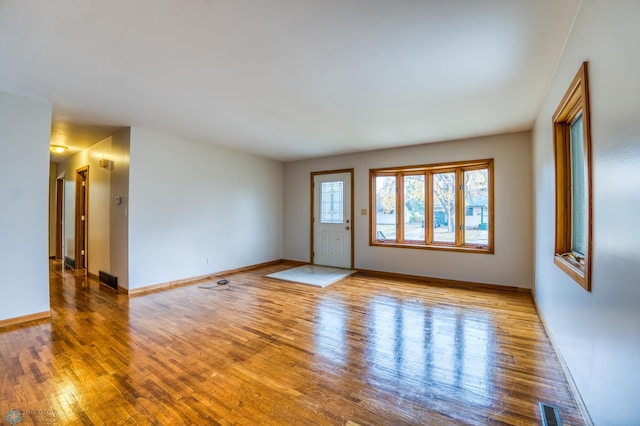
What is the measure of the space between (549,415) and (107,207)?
5897mm

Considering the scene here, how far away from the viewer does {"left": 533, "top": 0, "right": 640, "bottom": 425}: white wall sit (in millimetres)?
1141

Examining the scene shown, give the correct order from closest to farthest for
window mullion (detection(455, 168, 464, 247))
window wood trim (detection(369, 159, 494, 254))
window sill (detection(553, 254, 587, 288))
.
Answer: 1. window sill (detection(553, 254, 587, 288))
2. window wood trim (detection(369, 159, 494, 254))
3. window mullion (detection(455, 168, 464, 247))

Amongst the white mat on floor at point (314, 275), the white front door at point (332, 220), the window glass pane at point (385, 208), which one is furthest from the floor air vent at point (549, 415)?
the white front door at point (332, 220)

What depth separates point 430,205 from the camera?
507 cm

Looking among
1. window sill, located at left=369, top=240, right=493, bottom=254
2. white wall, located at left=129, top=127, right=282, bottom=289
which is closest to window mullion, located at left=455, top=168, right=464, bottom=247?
window sill, located at left=369, top=240, right=493, bottom=254

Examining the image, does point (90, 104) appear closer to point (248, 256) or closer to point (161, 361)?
Answer: point (161, 361)

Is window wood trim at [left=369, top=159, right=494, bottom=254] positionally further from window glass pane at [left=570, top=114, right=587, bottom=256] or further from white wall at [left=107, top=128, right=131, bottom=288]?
white wall at [left=107, top=128, right=131, bottom=288]

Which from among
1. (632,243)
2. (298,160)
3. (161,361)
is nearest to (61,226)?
(298,160)

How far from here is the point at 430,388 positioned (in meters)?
1.92

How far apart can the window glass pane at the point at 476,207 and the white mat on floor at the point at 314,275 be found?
2.27 metres

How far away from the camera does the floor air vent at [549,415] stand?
159cm

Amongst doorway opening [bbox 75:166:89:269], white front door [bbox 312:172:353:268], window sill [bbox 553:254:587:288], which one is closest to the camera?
window sill [bbox 553:254:587:288]

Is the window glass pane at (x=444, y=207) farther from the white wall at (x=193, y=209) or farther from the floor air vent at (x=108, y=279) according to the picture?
the floor air vent at (x=108, y=279)

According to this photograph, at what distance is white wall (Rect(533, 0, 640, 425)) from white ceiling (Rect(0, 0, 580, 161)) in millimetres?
478
